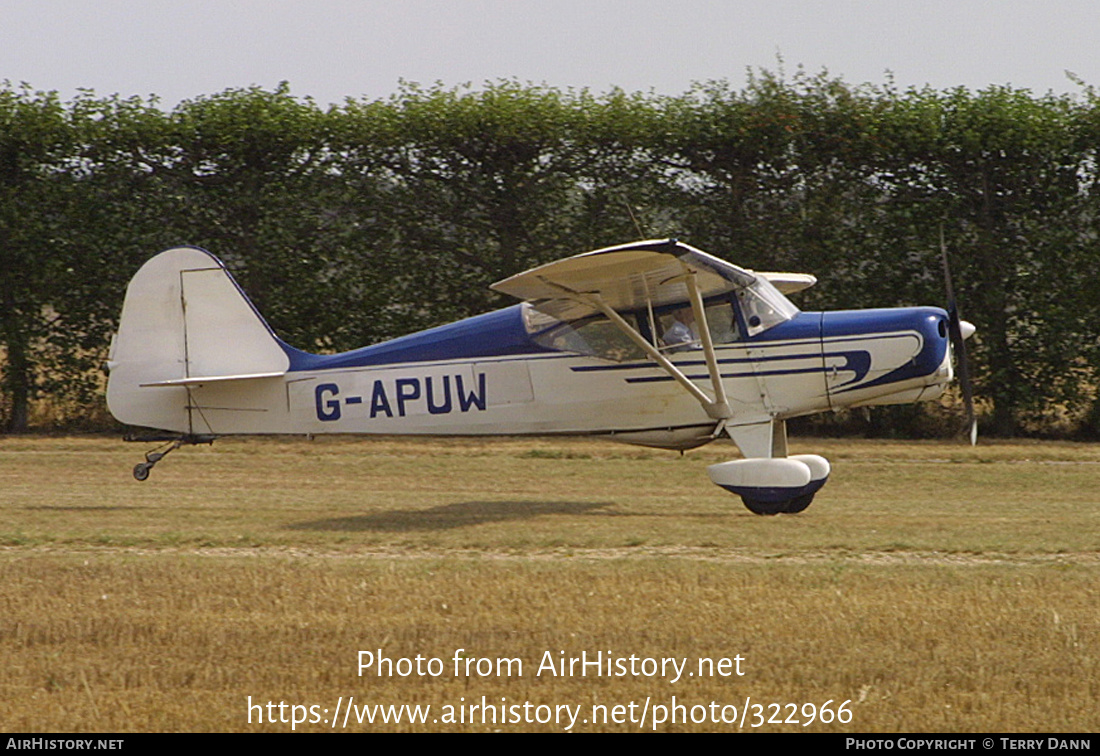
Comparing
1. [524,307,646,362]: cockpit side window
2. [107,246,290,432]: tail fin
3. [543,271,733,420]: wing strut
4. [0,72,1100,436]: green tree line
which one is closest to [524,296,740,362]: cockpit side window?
[524,307,646,362]: cockpit side window

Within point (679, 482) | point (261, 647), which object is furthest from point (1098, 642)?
point (679, 482)

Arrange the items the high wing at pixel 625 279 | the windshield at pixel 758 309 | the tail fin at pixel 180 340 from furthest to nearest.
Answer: the tail fin at pixel 180 340 < the windshield at pixel 758 309 < the high wing at pixel 625 279

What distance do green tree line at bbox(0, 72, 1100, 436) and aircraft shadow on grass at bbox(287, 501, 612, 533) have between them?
645 cm

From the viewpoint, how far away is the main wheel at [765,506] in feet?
38.4

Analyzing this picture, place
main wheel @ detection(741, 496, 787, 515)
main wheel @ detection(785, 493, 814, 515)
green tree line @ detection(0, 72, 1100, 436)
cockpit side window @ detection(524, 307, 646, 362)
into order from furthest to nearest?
1. green tree line @ detection(0, 72, 1100, 436)
2. cockpit side window @ detection(524, 307, 646, 362)
3. main wheel @ detection(785, 493, 814, 515)
4. main wheel @ detection(741, 496, 787, 515)

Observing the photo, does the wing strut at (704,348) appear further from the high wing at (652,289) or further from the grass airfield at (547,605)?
the grass airfield at (547,605)

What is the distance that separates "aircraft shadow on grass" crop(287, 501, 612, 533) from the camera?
36.7 ft

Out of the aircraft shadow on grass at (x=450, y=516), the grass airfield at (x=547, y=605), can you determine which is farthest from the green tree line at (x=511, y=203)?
the aircraft shadow on grass at (x=450, y=516)

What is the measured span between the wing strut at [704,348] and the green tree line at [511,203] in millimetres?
6484

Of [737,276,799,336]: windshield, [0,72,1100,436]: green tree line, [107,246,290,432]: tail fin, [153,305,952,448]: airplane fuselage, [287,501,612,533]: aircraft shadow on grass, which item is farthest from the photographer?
[0,72,1100,436]: green tree line

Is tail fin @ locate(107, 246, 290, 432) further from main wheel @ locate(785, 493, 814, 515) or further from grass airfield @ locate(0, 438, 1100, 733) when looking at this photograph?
main wheel @ locate(785, 493, 814, 515)

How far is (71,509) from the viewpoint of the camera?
1205cm

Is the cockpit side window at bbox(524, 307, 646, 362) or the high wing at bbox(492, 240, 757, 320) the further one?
the cockpit side window at bbox(524, 307, 646, 362)

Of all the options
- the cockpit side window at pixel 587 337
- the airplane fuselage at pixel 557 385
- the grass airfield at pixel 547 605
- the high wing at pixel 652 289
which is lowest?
the grass airfield at pixel 547 605
